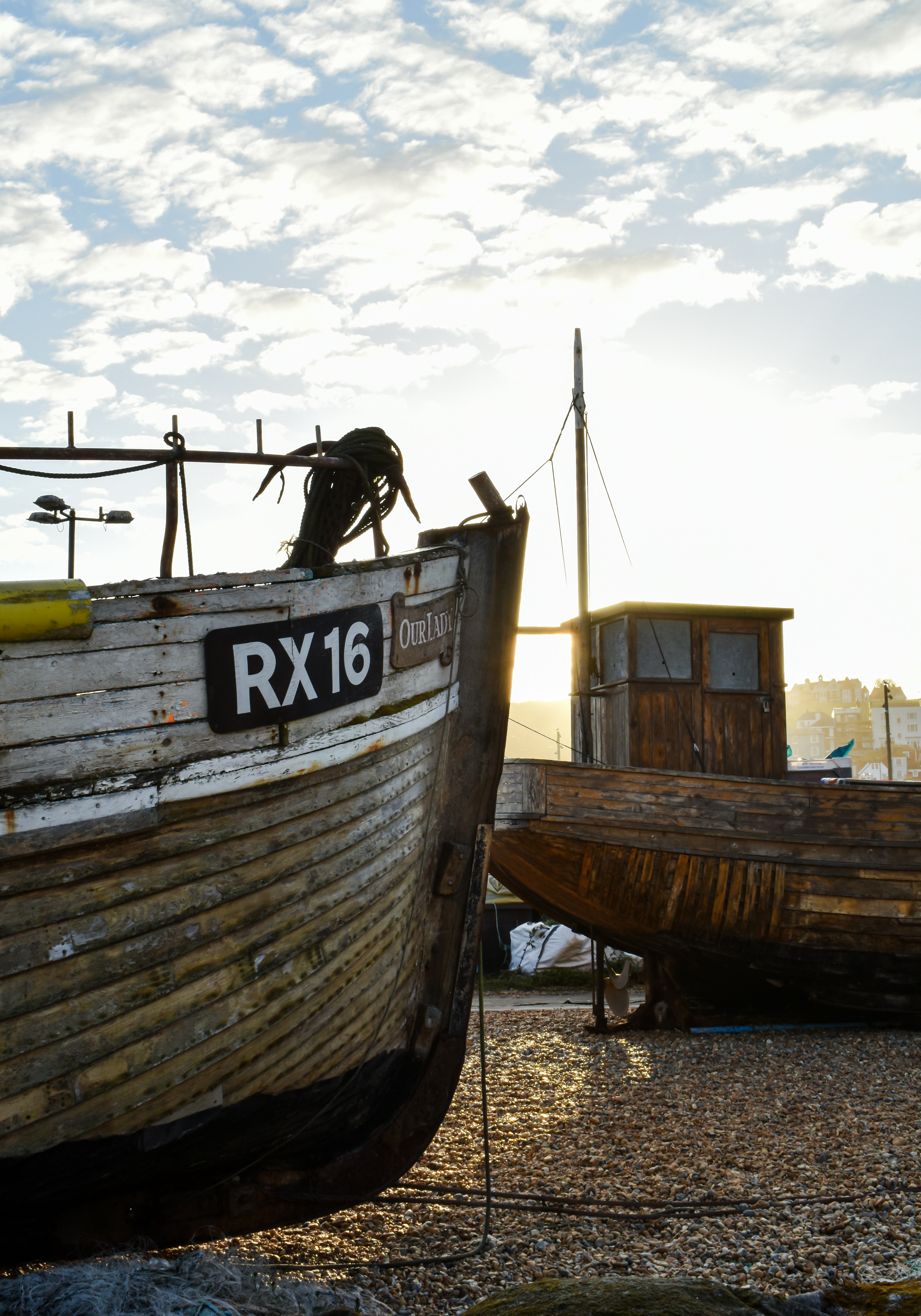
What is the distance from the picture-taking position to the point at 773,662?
1033 centimetres

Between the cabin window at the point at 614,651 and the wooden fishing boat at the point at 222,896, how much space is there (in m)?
5.81

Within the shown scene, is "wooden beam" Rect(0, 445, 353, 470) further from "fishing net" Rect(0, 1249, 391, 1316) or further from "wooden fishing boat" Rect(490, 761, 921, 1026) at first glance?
"wooden fishing boat" Rect(490, 761, 921, 1026)

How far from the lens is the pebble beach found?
3.90 meters

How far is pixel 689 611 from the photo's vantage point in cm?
1012

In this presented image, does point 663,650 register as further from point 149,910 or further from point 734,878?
point 149,910

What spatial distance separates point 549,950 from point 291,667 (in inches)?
507

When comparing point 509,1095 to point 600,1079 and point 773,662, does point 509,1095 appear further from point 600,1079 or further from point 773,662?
point 773,662

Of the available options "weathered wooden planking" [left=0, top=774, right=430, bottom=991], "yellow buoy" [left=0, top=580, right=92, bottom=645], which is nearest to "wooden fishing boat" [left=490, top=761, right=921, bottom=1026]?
"weathered wooden planking" [left=0, top=774, right=430, bottom=991]

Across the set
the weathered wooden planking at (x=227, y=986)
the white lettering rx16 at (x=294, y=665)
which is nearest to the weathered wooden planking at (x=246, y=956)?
the weathered wooden planking at (x=227, y=986)

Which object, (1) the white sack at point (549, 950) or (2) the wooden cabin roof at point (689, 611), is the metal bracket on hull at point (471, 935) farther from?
(1) the white sack at point (549, 950)

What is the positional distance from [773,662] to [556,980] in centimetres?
659

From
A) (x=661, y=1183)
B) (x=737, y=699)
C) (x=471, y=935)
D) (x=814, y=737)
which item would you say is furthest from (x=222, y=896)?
(x=814, y=737)

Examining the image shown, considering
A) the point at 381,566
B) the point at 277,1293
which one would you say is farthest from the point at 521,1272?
the point at 381,566

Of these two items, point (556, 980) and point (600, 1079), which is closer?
point (600, 1079)
